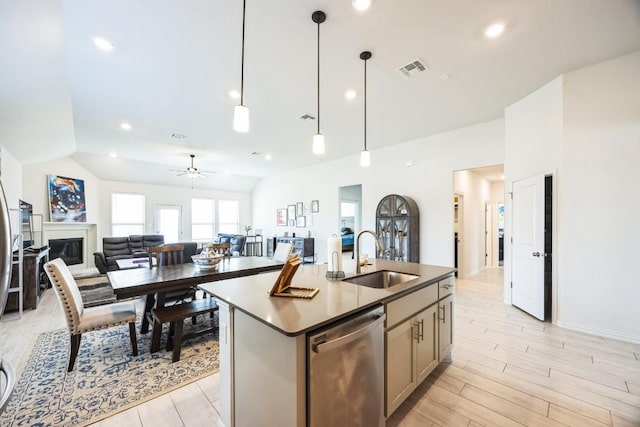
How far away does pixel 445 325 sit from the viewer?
2.40 m

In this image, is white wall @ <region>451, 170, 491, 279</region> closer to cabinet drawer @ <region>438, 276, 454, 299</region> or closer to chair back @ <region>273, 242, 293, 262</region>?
cabinet drawer @ <region>438, 276, 454, 299</region>

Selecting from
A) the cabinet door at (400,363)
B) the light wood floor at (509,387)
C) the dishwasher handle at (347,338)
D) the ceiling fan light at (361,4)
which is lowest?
the light wood floor at (509,387)

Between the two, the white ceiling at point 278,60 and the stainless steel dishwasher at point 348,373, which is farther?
the white ceiling at point 278,60

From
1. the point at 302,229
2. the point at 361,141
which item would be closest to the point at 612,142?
the point at 361,141

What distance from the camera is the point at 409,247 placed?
5.24m

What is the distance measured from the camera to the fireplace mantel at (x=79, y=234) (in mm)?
6363

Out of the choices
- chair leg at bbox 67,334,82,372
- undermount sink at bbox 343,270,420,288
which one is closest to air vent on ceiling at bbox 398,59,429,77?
undermount sink at bbox 343,270,420,288

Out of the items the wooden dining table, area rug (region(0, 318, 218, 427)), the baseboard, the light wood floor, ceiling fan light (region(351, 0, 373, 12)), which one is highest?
ceiling fan light (region(351, 0, 373, 12))

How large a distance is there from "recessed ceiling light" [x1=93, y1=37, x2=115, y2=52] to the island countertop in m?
2.56

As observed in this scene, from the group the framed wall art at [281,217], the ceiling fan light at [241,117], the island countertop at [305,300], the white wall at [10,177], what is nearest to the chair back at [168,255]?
the island countertop at [305,300]

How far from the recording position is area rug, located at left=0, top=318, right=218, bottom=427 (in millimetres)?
1910

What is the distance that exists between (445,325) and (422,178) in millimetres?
3631

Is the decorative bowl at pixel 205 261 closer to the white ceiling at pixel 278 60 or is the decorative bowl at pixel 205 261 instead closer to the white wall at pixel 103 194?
the white ceiling at pixel 278 60

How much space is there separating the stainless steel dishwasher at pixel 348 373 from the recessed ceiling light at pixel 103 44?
323 cm
